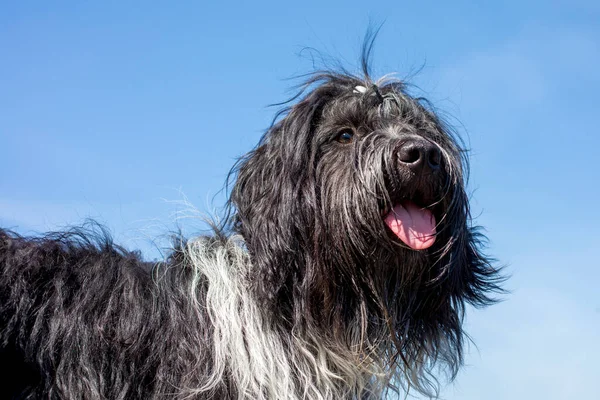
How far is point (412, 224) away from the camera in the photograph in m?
4.30

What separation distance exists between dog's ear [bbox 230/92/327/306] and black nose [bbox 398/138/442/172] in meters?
0.52

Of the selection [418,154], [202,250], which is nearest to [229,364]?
[202,250]

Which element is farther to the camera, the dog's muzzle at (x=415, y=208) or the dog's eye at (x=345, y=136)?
the dog's eye at (x=345, y=136)

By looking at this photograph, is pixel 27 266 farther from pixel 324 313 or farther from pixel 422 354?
pixel 422 354

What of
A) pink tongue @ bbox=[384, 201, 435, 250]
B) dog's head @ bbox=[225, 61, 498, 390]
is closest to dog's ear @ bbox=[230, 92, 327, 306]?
dog's head @ bbox=[225, 61, 498, 390]

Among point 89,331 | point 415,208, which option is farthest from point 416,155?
point 89,331

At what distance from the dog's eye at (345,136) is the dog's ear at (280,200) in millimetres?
151

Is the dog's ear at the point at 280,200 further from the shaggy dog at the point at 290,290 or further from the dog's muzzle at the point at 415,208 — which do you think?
the dog's muzzle at the point at 415,208

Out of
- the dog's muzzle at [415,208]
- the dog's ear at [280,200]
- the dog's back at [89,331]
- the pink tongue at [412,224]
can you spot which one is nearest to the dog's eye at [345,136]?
the dog's ear at [280,200]

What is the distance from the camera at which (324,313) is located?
14.3 ft

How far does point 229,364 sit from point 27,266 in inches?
49.9

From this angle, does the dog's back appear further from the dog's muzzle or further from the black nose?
the black nose

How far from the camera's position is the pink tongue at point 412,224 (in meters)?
4.28

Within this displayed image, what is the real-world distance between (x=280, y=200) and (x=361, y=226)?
49 centimetres
